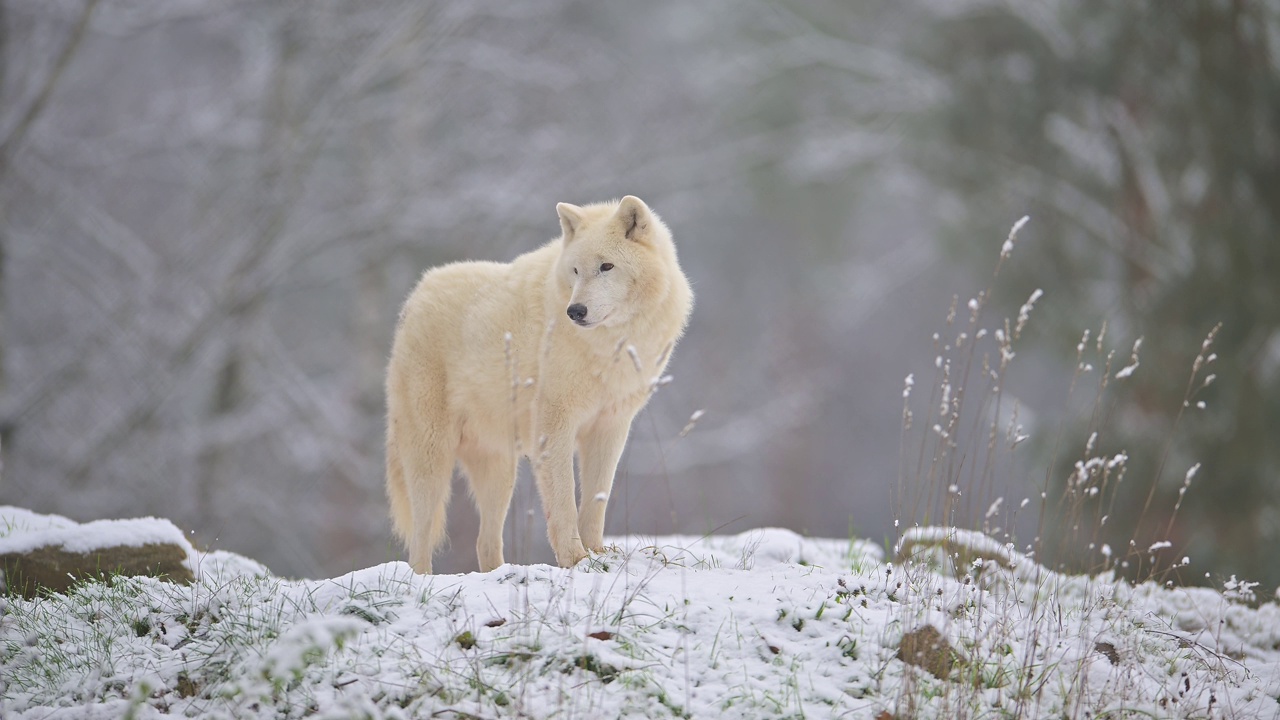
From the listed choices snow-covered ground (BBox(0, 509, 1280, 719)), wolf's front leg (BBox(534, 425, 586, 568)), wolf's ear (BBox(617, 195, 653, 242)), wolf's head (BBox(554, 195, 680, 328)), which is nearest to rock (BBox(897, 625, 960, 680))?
snow-covered ground (BBox(0, 509, 1280, 719))

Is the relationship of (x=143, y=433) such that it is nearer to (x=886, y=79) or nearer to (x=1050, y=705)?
(x=1050, y=705)

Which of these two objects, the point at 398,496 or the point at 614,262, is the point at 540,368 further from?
the point at 398,496

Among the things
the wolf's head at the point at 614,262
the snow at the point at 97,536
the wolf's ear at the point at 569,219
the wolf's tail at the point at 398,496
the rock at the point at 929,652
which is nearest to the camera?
the rock at the point at 929,652

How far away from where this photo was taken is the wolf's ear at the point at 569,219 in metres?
4.74

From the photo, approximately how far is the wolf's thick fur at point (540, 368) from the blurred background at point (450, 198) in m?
3.99

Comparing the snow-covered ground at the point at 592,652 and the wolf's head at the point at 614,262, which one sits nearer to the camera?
the snow-covered ground at the point at 592,652

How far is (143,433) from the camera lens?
1051cm

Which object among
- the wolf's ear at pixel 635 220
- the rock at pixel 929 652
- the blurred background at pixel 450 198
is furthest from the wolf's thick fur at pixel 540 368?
the blurred background at pixel 450 198

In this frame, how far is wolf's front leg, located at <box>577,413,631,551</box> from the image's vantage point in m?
4.79

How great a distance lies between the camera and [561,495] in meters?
4.57

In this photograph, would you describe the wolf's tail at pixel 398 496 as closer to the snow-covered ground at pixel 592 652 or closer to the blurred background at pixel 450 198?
the snow-covered ground at pixel 592 652

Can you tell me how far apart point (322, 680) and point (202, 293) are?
27.9 feet

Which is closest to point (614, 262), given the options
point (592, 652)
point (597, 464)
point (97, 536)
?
point (597, 464)

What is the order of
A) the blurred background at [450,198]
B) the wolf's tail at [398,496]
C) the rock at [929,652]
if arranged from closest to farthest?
the rock at [929,652] → the wolf's tail at [398,496] → the blurred background at [450,198]
